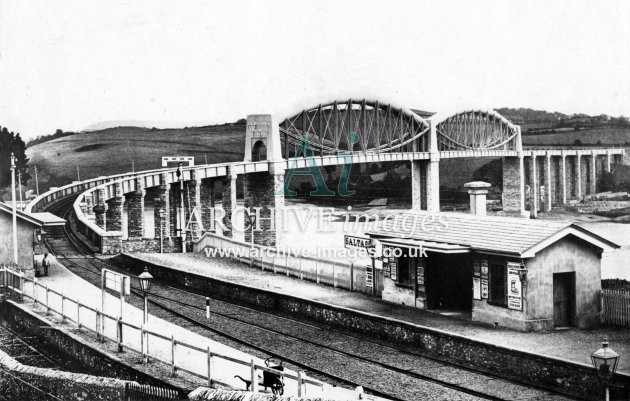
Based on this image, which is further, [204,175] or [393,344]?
[204,175]

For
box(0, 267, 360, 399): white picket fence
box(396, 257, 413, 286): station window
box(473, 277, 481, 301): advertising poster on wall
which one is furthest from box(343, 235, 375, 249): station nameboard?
box(0, 267, 360, 399): white picket fence

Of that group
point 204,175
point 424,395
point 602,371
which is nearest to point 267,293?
point 424,395

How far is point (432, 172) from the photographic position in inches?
3472

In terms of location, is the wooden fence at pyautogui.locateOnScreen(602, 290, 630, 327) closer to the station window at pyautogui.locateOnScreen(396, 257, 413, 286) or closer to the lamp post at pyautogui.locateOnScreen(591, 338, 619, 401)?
the station window at pyautogui.locateOnScreen(396, 257, 413, 286)

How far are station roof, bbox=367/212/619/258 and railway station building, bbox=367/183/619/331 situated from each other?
0.03m

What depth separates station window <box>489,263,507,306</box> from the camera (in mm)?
22719

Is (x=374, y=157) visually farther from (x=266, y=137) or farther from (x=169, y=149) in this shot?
(x=169, y=149)

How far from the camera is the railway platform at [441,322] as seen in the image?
63.7ft

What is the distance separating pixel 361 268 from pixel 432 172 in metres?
58.7

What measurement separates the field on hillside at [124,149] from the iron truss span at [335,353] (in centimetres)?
5141

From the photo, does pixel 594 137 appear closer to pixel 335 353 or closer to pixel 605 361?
pixel 335 353

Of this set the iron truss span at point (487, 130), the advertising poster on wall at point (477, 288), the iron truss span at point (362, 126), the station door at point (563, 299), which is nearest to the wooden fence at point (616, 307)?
the station door at point (563, 299)

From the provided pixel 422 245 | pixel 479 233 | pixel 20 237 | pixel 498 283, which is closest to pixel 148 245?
pixel 20 237

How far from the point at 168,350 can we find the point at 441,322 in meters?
8.69
